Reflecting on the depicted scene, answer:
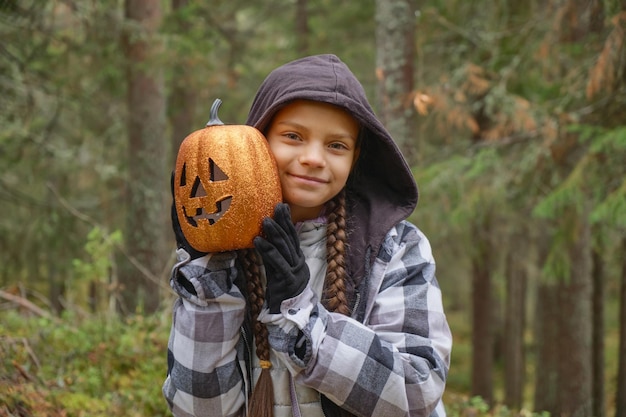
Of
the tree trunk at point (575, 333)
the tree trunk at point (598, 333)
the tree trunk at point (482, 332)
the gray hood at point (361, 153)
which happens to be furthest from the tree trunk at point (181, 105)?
the tree trunk at point (598, 333)

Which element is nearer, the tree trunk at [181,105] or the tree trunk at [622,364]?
the tree trunk at [622,364]

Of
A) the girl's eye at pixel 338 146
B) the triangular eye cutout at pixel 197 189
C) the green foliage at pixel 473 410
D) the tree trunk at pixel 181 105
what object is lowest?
the green foliage at pixel 473 410

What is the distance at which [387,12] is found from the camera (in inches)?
209

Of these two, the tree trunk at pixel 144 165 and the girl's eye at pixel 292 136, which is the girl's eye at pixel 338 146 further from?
the tree trunk at pixel 144 165

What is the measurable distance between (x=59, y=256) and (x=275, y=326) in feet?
31.9

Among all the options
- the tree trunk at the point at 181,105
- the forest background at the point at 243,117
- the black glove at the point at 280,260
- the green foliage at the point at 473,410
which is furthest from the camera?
the tree trunk at the point at 181,105

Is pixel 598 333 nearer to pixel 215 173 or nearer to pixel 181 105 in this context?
pixel 181 105

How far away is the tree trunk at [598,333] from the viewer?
33.4 feet

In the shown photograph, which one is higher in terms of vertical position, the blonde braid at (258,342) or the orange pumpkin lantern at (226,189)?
the orange pumpkin lantern at (226,189)

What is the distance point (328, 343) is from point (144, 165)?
6.34m

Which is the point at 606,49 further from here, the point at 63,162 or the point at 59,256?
the point at 59,256

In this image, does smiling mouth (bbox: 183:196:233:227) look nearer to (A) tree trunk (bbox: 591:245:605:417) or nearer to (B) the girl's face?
(B) the girl's face

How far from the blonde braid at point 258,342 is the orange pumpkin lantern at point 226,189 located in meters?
0.18

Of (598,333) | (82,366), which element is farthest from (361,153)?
(598,333)
